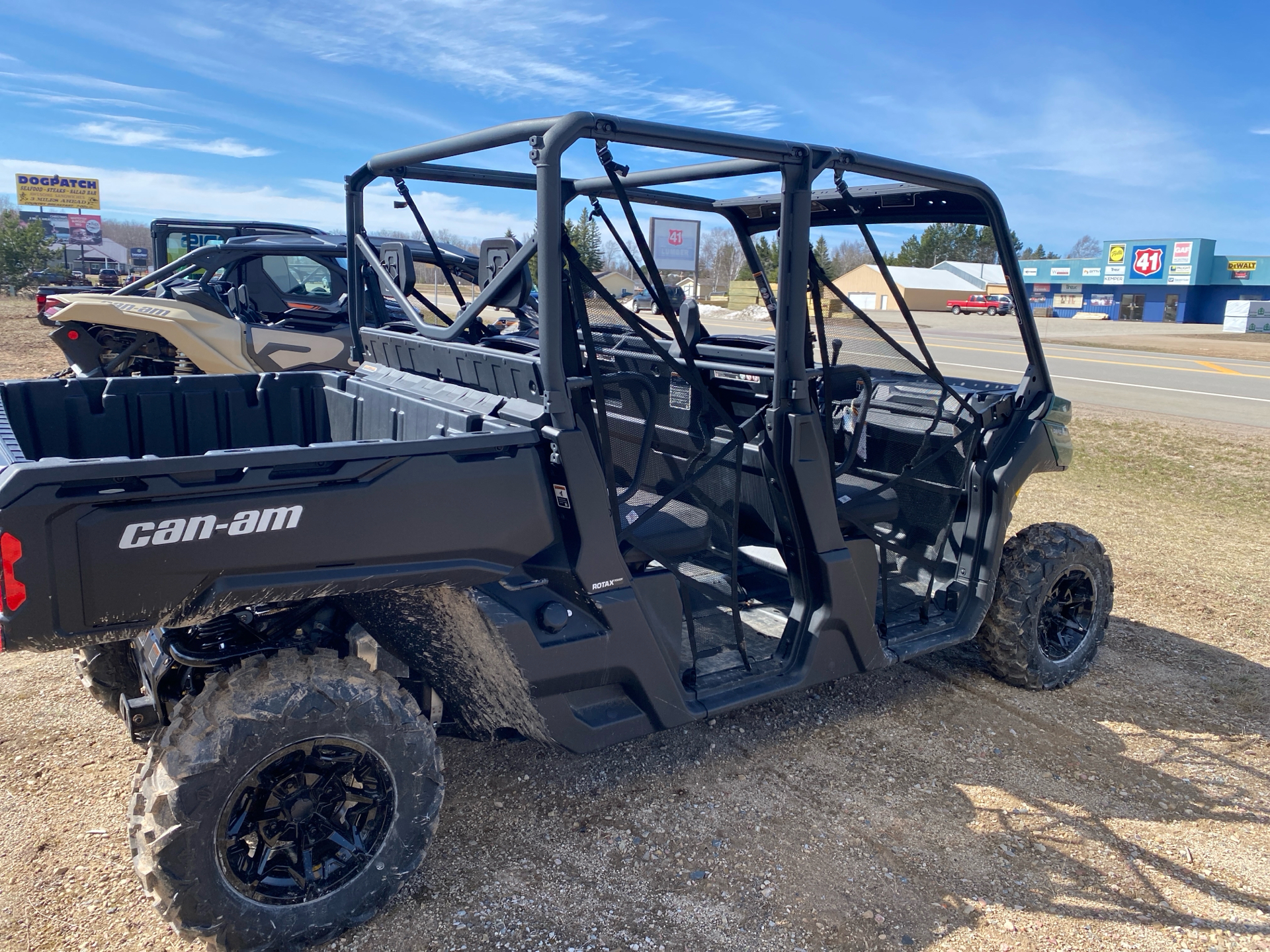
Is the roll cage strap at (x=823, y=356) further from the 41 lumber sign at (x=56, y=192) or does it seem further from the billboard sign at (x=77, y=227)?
the 41 lumber sign at (x=56, y=192)

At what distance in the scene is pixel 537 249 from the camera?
2717 millimetres

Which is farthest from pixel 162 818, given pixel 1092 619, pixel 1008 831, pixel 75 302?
pixel 75 302

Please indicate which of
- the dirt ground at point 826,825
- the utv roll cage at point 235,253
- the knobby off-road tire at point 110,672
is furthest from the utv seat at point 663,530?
the utv roll cage at point 235,253

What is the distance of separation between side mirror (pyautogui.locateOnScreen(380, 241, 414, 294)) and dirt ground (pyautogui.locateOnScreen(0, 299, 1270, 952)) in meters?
1.82

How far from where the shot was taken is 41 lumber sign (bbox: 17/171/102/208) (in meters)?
70.6

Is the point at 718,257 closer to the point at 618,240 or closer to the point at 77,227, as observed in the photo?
the point at 618,240

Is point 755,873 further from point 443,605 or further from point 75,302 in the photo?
point 75,302

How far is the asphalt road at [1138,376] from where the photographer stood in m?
15.0

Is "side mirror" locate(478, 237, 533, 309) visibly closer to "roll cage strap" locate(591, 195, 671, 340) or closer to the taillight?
"roll cage strap" locate(591, 195, 671, 340)

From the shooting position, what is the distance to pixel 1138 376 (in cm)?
Answer: 1988

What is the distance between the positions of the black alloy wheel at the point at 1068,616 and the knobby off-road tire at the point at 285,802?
10.1 feet

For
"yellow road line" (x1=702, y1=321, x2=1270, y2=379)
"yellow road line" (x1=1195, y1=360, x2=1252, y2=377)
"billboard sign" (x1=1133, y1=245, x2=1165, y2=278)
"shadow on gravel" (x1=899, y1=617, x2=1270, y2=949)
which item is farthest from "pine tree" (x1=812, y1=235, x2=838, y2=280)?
"billboard sign" (x1=1133, y1=245, x2=1165, y2=278)

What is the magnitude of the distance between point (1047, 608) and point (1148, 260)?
6591 cm

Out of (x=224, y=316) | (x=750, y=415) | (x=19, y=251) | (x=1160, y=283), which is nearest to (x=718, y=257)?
(x=750, y=415)
